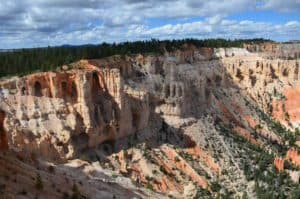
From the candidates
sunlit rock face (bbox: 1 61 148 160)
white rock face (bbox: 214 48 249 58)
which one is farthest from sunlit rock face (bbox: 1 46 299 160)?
white rock face (bbox: 214 48 249 58)

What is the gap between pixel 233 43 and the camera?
88.9m

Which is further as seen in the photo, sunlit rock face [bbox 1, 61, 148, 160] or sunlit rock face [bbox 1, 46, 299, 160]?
sunlit rock face [bbox 1, 46, 299, 160]

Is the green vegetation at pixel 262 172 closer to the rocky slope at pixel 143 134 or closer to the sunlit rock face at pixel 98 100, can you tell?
the rocky slope at pixel 143 134

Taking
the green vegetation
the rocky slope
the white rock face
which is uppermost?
the white rock face

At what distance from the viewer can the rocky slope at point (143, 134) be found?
31.0m

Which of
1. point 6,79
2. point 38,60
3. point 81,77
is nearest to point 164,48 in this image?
point 38,60

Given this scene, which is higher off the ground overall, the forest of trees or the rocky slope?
the forest of trees

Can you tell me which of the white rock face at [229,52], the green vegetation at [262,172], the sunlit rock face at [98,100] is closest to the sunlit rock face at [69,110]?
the sunlit rock face at [98,100]

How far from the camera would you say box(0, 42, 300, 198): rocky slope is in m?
31.0

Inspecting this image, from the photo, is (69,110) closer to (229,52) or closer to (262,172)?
(262,172)

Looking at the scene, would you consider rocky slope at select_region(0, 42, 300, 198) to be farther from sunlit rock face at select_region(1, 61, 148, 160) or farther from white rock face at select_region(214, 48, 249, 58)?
white rock face at select_region(214, 48, 249, 58)

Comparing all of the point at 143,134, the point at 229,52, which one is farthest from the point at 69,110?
the point at 229,52

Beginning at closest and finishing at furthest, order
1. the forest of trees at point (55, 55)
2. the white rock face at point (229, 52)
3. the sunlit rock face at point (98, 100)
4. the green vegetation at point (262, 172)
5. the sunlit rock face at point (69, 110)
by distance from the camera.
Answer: the sunlit rock face at point (69, 110)
the sunlit rock face at point (98, 100)
the green vegetation at point (262, 172)
the forest of trees at point (55, 55)
the white rock face at point (229, 52)

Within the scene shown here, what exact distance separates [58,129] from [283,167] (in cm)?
2679
